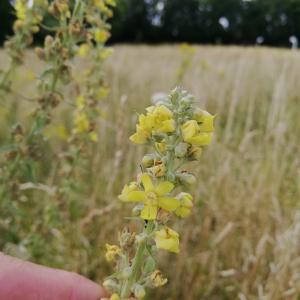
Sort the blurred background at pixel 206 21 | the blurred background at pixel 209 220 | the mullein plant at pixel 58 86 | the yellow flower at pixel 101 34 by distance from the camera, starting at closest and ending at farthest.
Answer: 1. the mullein plant at pixel 58 86
2. the yellow flower at pixel 101 34
3. the blurred background at pixel 209 220
4. the blurred background at pixel 206 21

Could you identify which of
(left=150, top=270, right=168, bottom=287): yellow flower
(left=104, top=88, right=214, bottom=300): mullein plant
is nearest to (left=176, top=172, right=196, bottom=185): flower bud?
(left=104, top=88, right=214, bottom=300): mullein plant

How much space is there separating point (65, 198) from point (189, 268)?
0.44 meters

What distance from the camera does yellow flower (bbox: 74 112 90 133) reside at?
160cm

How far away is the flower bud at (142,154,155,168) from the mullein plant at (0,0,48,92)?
888 millimetres

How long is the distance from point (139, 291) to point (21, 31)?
1.05 metres

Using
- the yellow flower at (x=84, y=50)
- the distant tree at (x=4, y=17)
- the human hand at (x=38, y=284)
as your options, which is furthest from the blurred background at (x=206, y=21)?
the human hand at (x=38, y=284)

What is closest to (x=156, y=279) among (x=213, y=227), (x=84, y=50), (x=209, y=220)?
(x=84, y=50)

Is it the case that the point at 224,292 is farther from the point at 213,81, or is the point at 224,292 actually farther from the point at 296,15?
the point at 296,15

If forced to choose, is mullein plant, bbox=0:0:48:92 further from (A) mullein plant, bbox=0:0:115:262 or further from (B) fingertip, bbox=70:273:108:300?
(B) fingertip, bbox=70:273:108:300

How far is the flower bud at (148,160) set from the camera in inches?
27.5

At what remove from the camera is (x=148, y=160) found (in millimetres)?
702

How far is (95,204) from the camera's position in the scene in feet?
7.43

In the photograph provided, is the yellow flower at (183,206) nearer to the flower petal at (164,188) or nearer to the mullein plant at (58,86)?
the flower petal at (164,188)

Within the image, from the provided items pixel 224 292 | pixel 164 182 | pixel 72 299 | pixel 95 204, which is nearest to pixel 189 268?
pixel 224 292
